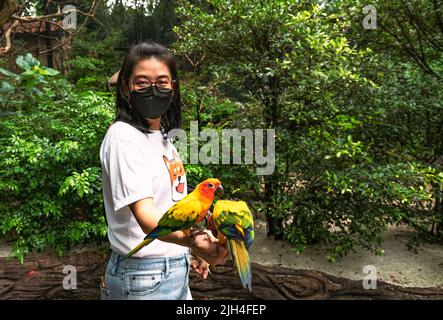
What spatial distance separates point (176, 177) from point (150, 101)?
223mm

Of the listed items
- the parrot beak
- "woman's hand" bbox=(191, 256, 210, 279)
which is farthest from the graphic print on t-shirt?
"woman's hand" bbox=(191, 256, 210, 279)

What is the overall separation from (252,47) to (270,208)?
158cm

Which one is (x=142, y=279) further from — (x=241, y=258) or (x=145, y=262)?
(x=241, y=258)

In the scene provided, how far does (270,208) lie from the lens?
3158 millimetres

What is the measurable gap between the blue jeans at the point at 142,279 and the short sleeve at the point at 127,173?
0.24m

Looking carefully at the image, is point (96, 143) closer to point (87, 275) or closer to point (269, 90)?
point (87, 275)

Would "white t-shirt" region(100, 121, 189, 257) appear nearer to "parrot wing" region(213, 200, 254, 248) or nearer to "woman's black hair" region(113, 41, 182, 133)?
"woman's black hair" region(113, 41, 182, 133)

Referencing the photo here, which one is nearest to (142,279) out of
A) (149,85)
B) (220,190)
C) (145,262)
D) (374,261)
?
(145,262)

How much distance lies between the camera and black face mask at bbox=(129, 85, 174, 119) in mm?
889

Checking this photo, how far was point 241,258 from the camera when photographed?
67cm

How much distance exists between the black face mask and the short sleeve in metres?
0.10

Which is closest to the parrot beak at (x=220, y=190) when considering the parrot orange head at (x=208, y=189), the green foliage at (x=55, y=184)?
the parrot orange head at (x=208, y=189)

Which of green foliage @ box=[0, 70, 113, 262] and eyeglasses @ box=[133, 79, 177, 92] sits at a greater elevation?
eyeglasses @ box=[133, 79, 177, 92]

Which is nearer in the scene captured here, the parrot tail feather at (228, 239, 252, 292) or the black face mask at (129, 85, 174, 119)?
the parrot tail feather at (228, 239, 252, 292)
